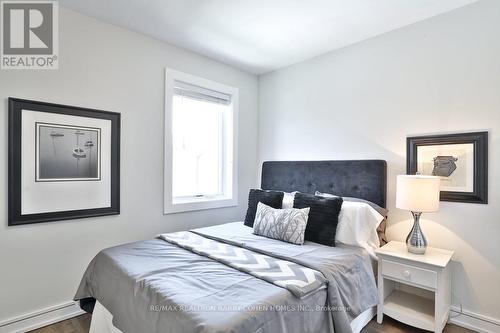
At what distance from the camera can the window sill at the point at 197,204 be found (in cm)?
296

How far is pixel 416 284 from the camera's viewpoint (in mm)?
2043

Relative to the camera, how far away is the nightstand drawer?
1.98m

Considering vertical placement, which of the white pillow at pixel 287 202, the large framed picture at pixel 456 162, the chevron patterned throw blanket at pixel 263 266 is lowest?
the chevron patterned throw blanket at pixel 263 266

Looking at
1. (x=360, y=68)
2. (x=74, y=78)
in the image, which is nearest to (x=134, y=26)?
(x=74, y=78)

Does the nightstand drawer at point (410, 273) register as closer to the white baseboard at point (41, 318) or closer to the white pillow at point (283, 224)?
the white pillow at point (283, 224)

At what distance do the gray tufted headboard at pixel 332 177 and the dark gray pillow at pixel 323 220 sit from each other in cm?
51

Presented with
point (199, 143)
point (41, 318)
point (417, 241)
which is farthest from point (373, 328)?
point (41, 318)

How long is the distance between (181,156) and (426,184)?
246 cm

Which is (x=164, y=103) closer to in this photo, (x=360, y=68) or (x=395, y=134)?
(x=360, y=68)

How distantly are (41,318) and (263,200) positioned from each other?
2.13 metres

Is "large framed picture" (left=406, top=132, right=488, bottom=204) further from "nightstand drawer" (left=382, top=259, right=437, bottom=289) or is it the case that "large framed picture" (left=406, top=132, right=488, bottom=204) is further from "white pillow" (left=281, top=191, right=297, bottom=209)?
"white pillow" (left=281, top=191, right=297, bottom=209)

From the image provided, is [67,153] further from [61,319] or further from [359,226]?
[359,226]

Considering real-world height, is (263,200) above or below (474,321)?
above

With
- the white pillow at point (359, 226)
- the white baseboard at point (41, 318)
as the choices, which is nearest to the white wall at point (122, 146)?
the white baseboard at point (41, 318)
